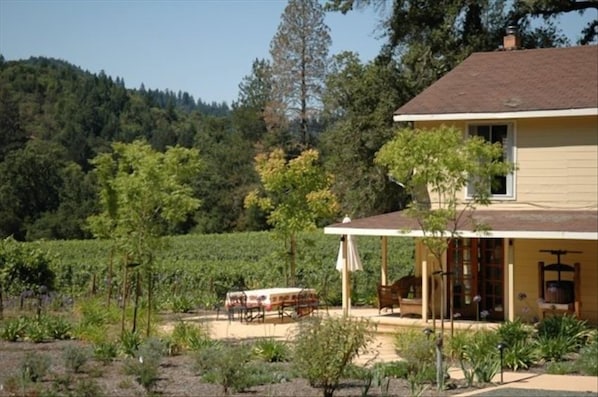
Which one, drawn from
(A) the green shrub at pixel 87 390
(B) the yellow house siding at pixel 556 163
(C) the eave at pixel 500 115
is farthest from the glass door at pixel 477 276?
(A) the green shrub at pixel 87 390

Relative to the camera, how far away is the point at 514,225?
19391 mm

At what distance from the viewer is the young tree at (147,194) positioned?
17.7 m

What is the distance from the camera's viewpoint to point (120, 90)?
125m

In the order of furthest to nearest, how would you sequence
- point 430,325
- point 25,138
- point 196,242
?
point 25,138
point 196,242
point 430,325

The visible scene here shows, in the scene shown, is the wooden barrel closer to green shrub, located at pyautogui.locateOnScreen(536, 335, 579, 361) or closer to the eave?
green shrub, located at pyautogui.locateOnScreen(536, 335, 579, 361)

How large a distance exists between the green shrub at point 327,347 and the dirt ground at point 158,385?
1.28 ft

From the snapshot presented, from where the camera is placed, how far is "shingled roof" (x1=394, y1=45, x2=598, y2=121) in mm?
20812

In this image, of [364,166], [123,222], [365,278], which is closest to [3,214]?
[364,166]

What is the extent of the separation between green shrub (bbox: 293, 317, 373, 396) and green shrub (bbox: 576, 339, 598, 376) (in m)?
4.10

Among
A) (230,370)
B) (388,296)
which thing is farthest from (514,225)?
(230,370)

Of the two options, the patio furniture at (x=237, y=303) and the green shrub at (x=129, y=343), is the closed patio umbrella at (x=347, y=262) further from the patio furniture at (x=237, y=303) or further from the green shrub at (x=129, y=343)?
the green shrub at (x=129, y=343)

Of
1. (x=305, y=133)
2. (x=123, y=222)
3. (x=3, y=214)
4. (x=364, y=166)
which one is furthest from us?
(x=3, y=214)

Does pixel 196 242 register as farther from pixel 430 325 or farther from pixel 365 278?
pixel 430 325

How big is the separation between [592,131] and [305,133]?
1741 inches
